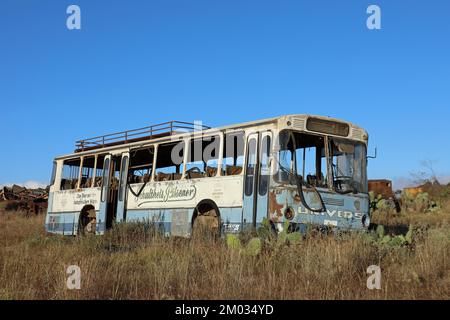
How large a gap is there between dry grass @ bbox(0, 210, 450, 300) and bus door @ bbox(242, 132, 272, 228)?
3.77ft

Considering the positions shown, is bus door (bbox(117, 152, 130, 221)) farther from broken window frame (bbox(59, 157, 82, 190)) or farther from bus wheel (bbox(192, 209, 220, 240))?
bus wheel (bbox(192, 209, 220, 240))

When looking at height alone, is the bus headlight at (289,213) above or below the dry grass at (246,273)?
above

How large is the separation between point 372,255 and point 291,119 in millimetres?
3440

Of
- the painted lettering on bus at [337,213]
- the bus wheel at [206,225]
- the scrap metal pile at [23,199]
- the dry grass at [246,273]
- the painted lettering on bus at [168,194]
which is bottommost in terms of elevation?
the dry grass at [246,273]

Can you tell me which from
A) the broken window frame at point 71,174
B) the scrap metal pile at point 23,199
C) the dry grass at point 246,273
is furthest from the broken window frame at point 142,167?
the scrap metal pile at point 23,199

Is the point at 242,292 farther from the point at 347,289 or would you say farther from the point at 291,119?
the point at 291,119

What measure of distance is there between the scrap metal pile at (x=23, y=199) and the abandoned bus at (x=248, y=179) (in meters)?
16.9

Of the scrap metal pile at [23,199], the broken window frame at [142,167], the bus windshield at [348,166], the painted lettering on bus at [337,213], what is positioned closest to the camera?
the painted lettering on bus at [337,213]

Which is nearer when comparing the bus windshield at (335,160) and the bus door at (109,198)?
the bus windshield at (335,160)

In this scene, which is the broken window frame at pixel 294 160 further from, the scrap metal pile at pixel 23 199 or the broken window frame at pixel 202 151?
the scrap metal pile at pixel 23 199

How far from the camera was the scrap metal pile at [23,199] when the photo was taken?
30.3 meters

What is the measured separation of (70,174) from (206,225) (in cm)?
828

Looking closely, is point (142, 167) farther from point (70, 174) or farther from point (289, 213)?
point (289, 213)

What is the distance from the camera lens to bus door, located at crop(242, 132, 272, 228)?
10312 mm
